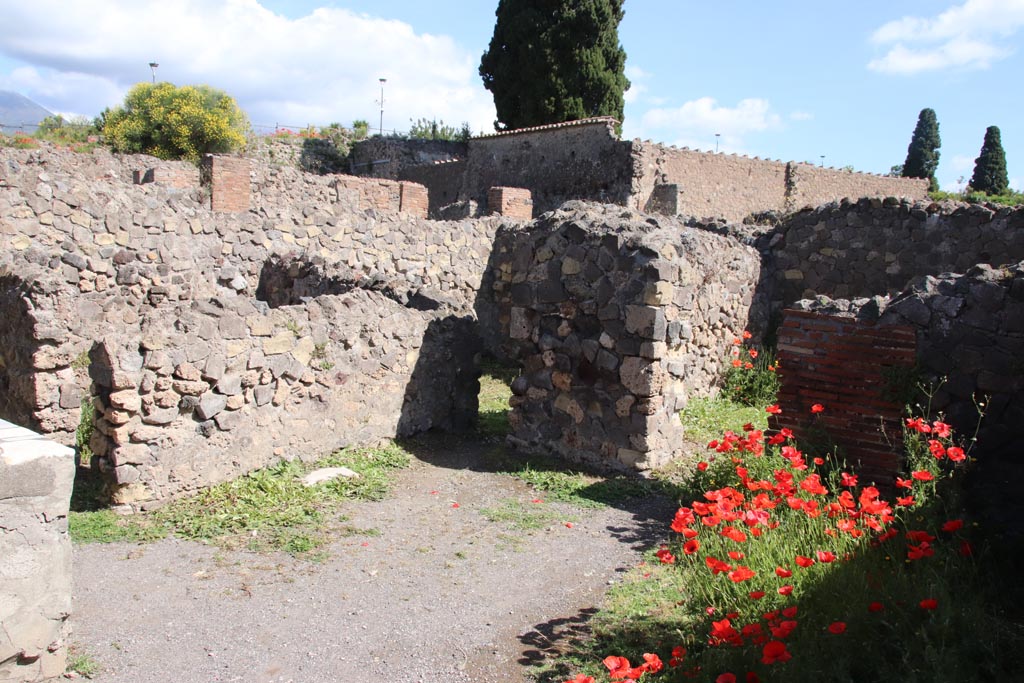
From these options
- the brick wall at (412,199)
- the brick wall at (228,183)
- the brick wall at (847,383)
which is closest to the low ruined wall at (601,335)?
the brick wall at (847,383)

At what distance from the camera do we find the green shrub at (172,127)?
2620cm

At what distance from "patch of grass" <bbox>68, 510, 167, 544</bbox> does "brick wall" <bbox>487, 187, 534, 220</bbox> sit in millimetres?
10067

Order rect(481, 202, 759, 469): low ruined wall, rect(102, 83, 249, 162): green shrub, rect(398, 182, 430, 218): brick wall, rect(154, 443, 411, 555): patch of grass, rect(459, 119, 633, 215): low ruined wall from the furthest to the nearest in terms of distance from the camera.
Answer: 1. rect(102, 83, 249, 162): green shrub
2. rect(459, 119, 633, 215): low ruined wall
3. rect(398, 182, 430, 218): brick wall
4. rect(481, 202, 759, 469): low ruined wall
5. rect(154, 443, 411, 555): patch of grass

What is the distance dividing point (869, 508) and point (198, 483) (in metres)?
4.22

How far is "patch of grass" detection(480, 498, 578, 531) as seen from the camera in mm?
5336

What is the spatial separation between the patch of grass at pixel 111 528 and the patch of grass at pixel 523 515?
83.8 inches

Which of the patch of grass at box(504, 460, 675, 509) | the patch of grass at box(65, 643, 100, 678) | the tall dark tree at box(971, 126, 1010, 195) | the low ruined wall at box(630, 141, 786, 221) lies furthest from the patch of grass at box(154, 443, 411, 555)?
the tall dark tree at box(971, 126, 1010, 195)

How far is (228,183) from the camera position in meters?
10.9

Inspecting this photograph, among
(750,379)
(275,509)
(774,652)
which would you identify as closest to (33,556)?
(275,509)

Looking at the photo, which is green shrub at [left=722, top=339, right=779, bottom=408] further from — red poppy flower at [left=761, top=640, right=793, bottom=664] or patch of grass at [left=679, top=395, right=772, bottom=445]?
red poppy flower at [left=761, top=640, right=793, bottom=664]

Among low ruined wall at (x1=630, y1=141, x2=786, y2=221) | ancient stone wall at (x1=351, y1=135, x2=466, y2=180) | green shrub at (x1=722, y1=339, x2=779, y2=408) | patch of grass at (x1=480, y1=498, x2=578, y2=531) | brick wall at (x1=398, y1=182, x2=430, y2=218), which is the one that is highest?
ancient stone wall at (x1=351, y1=135, x2=466, y2=180)

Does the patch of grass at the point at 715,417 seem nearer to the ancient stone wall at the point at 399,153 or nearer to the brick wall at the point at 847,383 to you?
the brick wall at the point at 847,383

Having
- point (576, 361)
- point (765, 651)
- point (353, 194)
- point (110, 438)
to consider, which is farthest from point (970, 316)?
point (353, 194)

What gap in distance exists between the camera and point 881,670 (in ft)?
9.42
